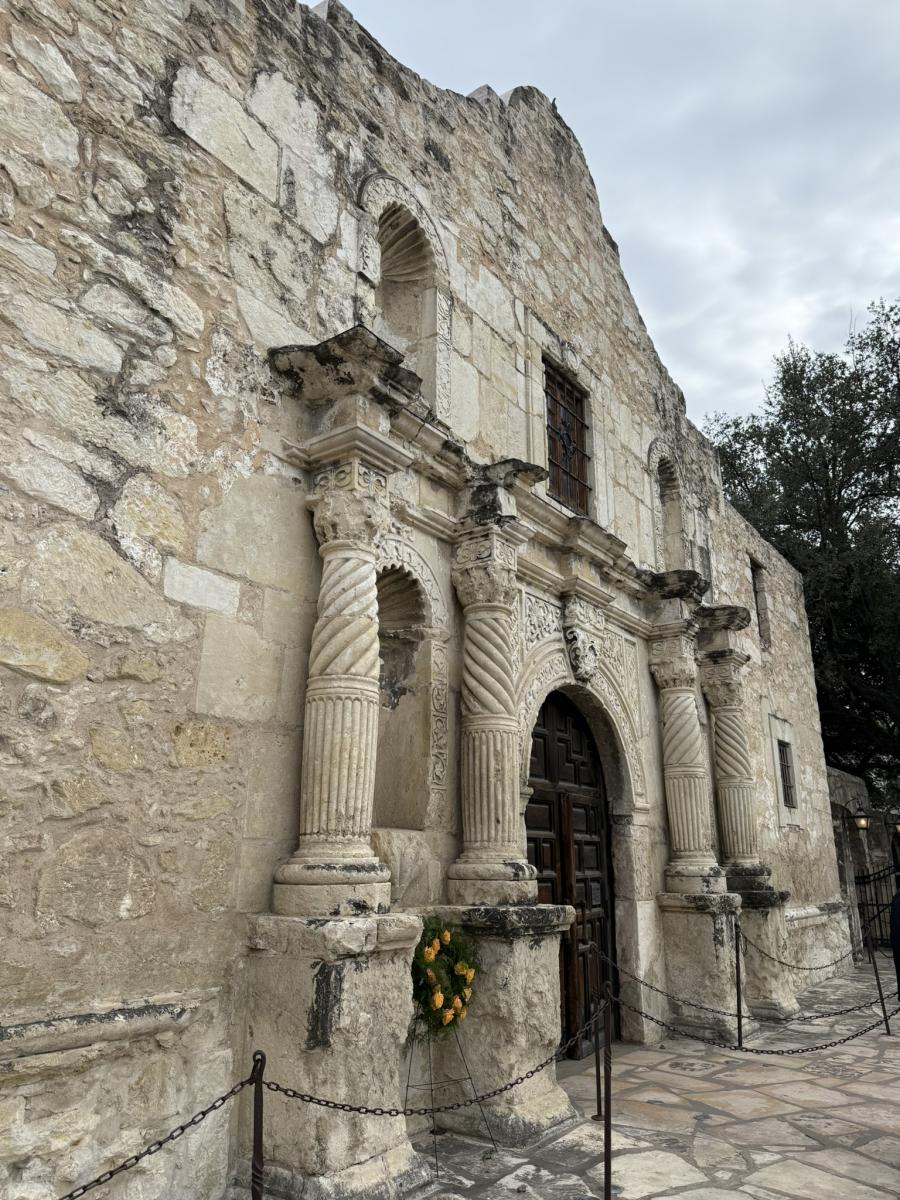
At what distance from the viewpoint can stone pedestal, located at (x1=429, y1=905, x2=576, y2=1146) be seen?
13.9 feet

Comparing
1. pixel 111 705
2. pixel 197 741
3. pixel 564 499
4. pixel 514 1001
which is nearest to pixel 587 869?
pixel 514 1001

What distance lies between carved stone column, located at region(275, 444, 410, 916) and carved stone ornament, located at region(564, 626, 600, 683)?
2.46 meters

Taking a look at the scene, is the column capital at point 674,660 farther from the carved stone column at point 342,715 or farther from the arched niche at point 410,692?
the carved stone column at point 342,715

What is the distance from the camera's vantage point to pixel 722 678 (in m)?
8.40

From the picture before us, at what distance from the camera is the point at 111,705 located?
320 cm

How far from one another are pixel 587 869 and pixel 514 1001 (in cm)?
231

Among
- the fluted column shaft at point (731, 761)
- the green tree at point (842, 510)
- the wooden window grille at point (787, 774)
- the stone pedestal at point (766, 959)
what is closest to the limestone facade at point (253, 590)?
the stone pedestal at point (766, 959)

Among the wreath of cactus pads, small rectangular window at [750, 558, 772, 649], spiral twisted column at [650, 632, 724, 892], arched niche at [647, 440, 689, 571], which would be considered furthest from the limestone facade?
small rectangular window at [750, 558, 772, 649]

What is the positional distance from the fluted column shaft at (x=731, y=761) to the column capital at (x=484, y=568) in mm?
4022

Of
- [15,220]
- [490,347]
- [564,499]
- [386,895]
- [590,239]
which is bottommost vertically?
[386,895]

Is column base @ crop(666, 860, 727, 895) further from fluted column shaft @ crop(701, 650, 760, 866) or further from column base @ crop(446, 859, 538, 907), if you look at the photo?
column base @ crop(446, 859, 538, 907)

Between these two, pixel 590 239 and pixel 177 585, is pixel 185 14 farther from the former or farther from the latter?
pixel 590 239

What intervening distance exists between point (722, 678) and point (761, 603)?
3.23 m

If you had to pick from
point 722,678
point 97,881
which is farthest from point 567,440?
point 97,881
